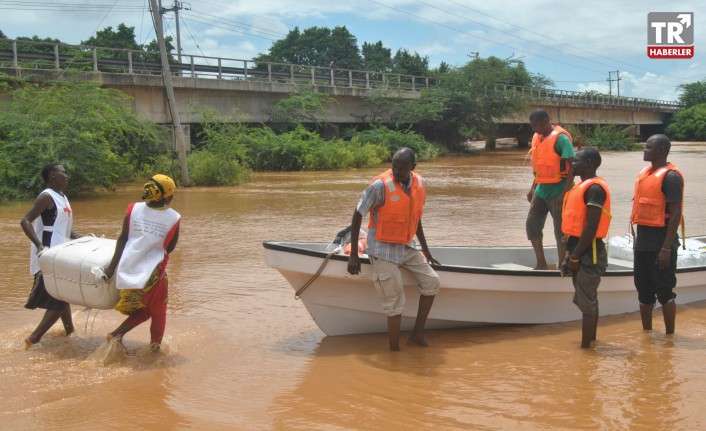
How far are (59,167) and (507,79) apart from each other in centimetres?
4971

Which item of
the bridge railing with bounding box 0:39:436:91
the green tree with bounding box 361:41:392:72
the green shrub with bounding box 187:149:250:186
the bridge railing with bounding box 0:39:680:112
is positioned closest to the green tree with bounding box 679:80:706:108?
the bridge railing with bounding box 0:39:680:112

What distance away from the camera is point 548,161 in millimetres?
7820

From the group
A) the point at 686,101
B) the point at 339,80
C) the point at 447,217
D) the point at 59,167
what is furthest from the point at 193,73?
the point at 686,101

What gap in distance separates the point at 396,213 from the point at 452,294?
1.20 metres

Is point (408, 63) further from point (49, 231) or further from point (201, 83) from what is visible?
point (49, 231)

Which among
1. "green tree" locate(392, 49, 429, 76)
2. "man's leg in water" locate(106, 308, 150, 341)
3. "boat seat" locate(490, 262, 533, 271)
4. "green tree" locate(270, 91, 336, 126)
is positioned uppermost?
"green tree" locate(392, 49, 429, 76)

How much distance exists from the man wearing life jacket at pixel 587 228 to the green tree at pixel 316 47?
3691 inches

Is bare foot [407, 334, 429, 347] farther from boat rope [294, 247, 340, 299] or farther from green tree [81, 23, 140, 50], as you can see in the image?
green tree [81, 23, 140, 50]

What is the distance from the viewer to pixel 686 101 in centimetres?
8425

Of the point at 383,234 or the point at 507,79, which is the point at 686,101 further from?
the point at 383,234

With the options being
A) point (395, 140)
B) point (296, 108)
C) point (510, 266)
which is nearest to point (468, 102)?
point (395, 140)

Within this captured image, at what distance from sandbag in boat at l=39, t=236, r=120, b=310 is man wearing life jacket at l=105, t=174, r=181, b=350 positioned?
12 centimetres

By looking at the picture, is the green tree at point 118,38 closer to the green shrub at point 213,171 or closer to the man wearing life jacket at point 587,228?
the green shrub at point 213,171

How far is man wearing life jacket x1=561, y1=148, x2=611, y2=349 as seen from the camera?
621 centimetres
